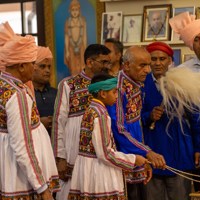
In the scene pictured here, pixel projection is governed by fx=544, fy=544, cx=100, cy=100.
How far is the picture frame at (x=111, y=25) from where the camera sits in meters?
5.88

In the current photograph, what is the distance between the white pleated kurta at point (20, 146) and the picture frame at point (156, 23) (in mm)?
2919

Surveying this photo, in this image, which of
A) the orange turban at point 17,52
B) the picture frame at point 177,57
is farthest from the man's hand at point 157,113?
the picture frame at point 177,57

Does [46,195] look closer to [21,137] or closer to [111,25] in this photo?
[21,137]

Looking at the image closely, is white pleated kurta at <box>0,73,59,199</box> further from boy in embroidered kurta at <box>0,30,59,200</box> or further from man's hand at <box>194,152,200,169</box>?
man's hand at <box>194,152,200,169</box>

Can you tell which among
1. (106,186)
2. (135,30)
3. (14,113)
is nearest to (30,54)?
(14,113)

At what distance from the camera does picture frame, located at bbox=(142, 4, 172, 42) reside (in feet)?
18.7

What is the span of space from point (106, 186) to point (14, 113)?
0.76 metres

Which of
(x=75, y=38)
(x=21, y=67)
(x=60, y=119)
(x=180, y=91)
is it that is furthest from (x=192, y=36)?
(x=75, y=38)

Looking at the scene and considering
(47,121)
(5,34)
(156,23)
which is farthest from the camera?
(156,23)

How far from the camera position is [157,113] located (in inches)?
144

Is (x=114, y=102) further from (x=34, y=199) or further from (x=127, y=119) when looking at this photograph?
(x=34, y=199)

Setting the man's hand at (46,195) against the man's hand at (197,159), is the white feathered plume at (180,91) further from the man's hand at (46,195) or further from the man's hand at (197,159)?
the man's hand at (46,195)

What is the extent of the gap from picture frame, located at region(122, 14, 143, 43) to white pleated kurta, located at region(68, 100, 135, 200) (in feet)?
8.72

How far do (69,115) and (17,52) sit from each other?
95 centimetres
